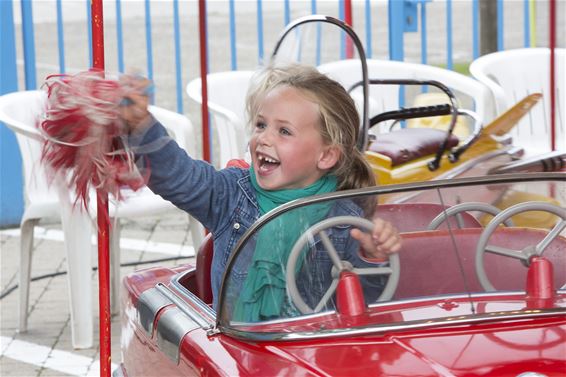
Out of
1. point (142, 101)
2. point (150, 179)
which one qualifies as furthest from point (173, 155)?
point (142, 101)

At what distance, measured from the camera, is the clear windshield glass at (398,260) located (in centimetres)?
216

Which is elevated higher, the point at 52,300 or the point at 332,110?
the point at 332,110

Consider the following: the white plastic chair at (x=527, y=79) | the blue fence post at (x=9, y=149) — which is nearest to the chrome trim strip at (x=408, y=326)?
the white plastic chair at (x=527, y=79)

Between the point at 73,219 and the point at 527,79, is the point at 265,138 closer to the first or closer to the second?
the point at 73,219

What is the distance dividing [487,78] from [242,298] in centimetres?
353

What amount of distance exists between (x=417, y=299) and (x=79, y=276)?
2.26 meters

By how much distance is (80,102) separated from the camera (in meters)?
2.20

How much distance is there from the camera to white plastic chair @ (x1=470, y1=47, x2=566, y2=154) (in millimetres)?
5633

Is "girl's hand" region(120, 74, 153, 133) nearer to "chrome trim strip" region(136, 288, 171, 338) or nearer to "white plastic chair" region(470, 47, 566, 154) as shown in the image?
"chrome trim strip" region(136, 288, 171, 338)

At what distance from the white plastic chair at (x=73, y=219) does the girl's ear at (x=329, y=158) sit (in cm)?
145

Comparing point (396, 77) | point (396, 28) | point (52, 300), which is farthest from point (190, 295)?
point (396, 28)

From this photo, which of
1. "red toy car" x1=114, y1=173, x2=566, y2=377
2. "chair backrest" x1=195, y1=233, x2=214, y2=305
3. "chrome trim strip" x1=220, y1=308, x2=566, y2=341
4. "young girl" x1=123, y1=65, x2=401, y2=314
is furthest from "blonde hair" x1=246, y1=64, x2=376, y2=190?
"chrome trim strip" x1=220, y1=308, x2=566, y2=341

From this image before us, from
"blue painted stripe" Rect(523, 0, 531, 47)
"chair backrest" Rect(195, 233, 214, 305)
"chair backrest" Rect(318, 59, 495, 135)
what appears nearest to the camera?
"chair backrest" Rect(195, 233, 214, 305)

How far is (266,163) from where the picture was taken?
8.55 ft
